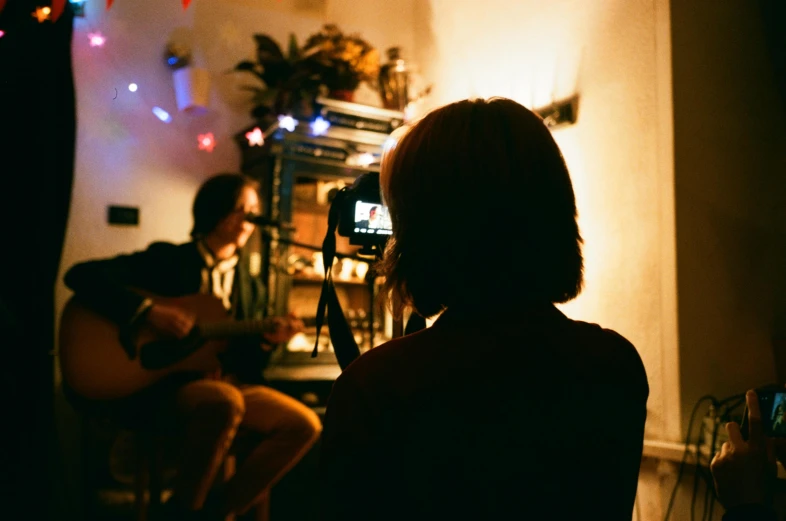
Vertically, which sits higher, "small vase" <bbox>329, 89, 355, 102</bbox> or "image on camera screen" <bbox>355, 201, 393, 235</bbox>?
"small vase" <bbox>329, 89, 355, 102</bbox>

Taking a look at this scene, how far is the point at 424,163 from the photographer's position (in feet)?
2.14

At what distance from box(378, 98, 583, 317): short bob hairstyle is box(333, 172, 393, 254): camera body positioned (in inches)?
12.4

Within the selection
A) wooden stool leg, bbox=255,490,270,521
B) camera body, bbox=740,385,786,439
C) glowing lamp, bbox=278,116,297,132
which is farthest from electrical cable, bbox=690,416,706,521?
glowing lamp, bbox=278,116,297,132

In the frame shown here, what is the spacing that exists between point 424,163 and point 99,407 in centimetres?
180

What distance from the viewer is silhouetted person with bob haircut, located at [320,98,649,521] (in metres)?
0.58

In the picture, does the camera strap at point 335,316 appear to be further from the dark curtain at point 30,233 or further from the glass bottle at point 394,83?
the glass bottle at point 394,83

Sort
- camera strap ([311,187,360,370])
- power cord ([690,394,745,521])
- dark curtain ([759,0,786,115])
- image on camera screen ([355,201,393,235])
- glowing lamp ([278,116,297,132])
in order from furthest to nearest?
glowing lamp ([278,116,297,132]) < dark curtain ([759,0,786,115]) < power cord ([690,394,745,521]) < image on camera screen ([355,201,393,235]) < camera strap ([311,187,360,370])

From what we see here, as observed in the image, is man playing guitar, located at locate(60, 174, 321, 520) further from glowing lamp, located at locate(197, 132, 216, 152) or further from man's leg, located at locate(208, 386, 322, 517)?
glowing lamp, located at locate(197, 132, 216, 152)

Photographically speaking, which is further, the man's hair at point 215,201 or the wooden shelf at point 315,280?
the wooden shelf at point 315,280

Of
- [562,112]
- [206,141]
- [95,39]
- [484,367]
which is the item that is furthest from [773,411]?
[95,39]

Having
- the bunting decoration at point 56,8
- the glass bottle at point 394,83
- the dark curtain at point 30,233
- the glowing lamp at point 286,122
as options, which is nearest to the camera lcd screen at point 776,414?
the glowing lamp at point 286,122

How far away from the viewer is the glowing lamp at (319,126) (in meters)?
2.61

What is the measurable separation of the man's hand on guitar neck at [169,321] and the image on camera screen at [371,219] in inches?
48.8

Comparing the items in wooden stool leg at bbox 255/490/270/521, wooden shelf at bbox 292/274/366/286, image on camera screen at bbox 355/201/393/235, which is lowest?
wooden stool leg at bbox 255/490/270/521
